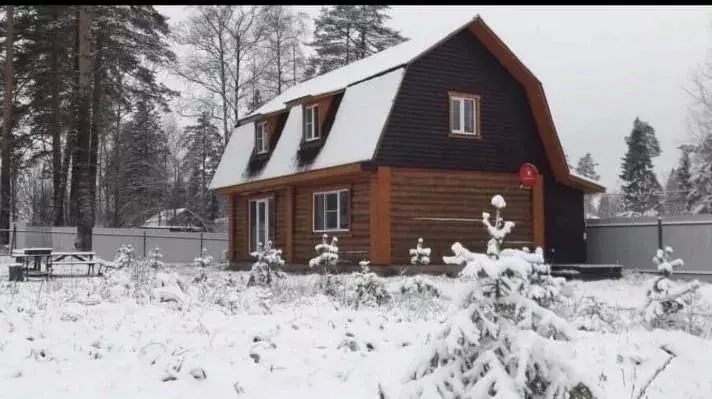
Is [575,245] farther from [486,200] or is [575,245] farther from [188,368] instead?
[188,368]

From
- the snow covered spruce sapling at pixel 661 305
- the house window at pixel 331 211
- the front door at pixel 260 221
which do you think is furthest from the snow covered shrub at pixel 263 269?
the front door at pixel 260 221

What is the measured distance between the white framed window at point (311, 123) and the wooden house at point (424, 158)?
1.3 inches

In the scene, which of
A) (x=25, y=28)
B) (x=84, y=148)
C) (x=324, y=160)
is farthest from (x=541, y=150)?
(x=25, y=28)

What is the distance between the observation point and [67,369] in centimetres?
591

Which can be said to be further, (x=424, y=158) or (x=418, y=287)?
(x=424, y=158)

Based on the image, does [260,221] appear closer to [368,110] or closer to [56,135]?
[368,110]

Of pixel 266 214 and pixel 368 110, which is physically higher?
pixel 368 110

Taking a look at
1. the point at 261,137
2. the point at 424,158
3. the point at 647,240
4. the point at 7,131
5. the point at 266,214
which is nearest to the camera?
the point at 424,158

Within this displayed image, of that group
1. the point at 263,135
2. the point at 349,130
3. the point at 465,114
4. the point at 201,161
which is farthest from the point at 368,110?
the point at 201,161

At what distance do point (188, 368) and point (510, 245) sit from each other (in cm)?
1425

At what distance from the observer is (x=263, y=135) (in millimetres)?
23078

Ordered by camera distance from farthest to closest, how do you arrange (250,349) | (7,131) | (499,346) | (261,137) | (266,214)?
1. (7,131)
2. (261,137)
3. (266,214)
4. (250,349)
5. (499,346)

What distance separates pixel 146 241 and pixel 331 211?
48.8ft

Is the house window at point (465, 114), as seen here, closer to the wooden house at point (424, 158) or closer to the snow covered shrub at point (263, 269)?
the wooden house at point (424, 158)
